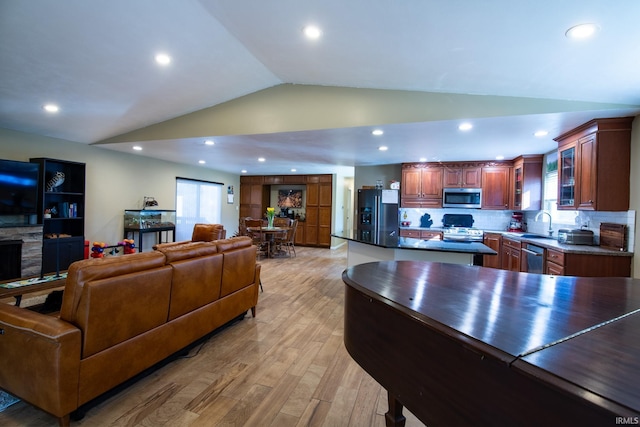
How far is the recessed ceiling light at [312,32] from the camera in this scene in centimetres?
242

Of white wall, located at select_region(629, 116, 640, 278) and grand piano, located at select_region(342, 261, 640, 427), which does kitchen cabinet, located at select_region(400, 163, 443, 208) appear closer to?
white wall, located at select_region(629, 116, 640, 278)

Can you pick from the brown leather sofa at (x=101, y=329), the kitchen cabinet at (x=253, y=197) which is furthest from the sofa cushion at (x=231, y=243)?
the kitchen cabinet at (x=253, y=197)

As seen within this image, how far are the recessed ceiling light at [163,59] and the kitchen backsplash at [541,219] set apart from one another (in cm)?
528

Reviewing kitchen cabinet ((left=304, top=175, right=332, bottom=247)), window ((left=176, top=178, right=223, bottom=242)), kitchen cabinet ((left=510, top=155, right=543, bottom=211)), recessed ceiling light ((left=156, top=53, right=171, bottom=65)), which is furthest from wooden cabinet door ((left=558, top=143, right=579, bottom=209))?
window ((left=176, top=178, right=223, bottom=242))

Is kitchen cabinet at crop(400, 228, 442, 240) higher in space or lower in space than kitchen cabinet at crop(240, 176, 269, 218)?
lower

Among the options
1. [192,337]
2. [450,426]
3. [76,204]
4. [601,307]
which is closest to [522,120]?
[601,307]

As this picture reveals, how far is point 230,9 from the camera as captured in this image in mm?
2404

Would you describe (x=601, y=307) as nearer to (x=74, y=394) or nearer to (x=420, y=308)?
(x=420, y=308)

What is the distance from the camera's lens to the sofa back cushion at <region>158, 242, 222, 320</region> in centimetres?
225

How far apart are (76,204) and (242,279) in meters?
4.20

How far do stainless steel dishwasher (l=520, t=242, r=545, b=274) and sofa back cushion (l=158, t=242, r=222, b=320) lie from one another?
161 inches

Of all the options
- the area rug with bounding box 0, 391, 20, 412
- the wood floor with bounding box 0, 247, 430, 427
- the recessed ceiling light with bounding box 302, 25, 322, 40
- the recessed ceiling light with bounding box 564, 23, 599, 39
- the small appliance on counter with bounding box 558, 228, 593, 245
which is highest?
the recessed ceiling light with bounding box 302, 25, 322, 40

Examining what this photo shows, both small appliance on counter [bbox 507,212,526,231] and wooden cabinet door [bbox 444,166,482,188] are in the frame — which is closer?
small appliance on counter [bbox 507,212,526,231]

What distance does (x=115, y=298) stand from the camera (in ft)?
5.88
